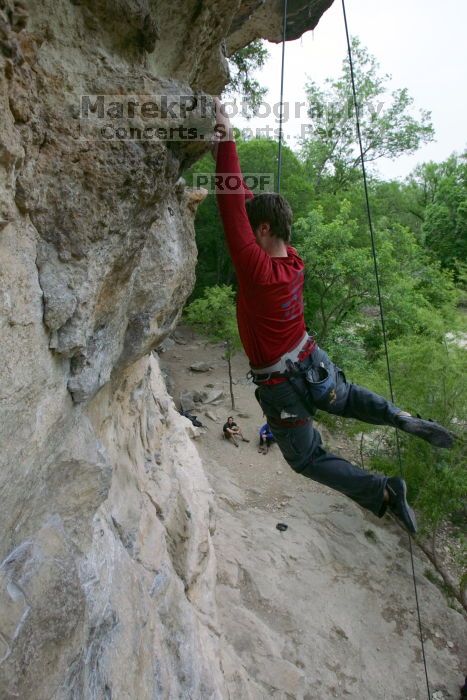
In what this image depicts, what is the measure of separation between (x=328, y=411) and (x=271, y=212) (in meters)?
1.59

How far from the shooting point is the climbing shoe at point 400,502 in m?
3.58

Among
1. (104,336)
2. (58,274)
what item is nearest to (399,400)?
(104,336)

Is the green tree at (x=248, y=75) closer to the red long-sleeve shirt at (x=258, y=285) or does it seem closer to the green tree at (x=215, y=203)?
the green tree at (x=215, y=203)

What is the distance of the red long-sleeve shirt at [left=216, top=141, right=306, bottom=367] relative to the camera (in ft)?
9.13

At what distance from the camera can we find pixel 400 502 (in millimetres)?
3623

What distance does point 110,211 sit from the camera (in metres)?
2.34

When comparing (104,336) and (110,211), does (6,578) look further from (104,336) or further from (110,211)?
(110,211)

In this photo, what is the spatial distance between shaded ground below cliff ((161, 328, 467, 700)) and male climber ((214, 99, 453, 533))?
8.55 ft

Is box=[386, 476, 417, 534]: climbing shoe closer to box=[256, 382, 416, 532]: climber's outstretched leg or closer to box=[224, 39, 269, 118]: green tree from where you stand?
box=[256, 382, 416, 532]: climber's outstretched leg

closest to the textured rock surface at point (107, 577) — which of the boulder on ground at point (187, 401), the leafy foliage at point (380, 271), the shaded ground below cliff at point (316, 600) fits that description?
the shaded ground below cliff at point (316, 600)

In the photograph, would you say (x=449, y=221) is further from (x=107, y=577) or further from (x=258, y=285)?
(x=107, y=577)

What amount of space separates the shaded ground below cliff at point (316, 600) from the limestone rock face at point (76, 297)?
8.38 feet

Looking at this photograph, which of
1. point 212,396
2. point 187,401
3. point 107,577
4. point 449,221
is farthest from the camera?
point 449,221

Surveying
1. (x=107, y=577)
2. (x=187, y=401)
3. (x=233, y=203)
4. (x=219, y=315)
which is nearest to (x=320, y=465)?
(x=107, y=577)
